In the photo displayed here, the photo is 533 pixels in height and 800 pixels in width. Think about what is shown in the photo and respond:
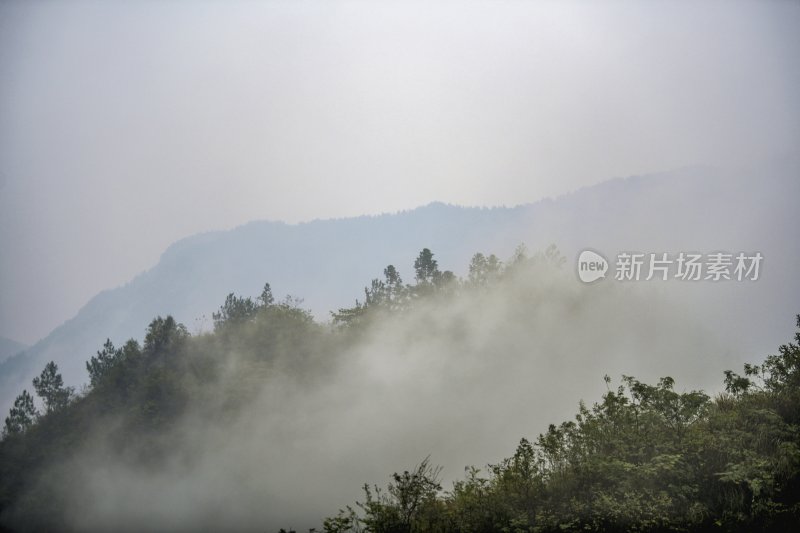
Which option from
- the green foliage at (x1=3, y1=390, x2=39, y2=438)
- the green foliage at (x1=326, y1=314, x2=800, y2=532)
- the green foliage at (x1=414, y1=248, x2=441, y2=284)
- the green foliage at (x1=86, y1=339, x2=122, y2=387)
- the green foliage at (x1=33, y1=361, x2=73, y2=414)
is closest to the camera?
the green foliage at (x1=326, y1=314, x2=800, y2=532)

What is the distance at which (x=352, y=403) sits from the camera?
1352 inches

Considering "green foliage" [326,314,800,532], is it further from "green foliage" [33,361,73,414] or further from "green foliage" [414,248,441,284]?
"green foliage" [33,361,73,414]

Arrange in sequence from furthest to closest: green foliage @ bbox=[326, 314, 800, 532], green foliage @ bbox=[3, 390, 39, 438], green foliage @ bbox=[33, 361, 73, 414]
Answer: green foliage @ bbox=[33, 361, 73, 414] → green foliage @ bbox=[3, 390, 39, 438] → green foliage @ bbox=[326, 314, 800, 532]

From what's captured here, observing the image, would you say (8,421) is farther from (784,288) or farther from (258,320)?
(784,288)

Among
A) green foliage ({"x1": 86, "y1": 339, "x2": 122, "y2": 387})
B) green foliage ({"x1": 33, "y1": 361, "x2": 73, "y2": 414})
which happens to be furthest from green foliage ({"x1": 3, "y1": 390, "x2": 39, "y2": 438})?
green foliage ({"x1": 86, "y1": 339, "x2": 122, "y2": 387})

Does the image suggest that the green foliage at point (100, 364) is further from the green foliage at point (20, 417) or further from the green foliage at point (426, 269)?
the green foliage at point (426, 269)

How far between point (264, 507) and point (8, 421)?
35.3 metres

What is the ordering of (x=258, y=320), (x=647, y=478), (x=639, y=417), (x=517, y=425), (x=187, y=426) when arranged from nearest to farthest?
(x=647, y=478) → (x=639, y=417) → (x=517, y=425) → (x=187, y=426) → (x=258, y=320)

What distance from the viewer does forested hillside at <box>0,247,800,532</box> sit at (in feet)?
38.3

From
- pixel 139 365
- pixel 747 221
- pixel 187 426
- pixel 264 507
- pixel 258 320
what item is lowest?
pixel 264 507


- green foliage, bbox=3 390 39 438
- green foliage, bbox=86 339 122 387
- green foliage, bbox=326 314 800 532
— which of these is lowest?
green foliage, bbox=3 390 39 438

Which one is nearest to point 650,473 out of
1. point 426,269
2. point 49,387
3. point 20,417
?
point 426,269

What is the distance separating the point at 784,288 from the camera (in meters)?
31.5

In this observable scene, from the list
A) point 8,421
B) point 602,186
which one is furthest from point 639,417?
point 602,186
